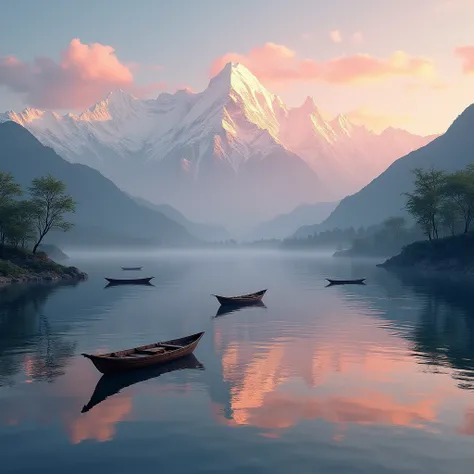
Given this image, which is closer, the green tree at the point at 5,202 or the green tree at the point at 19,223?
the green tree at the point at 5,202

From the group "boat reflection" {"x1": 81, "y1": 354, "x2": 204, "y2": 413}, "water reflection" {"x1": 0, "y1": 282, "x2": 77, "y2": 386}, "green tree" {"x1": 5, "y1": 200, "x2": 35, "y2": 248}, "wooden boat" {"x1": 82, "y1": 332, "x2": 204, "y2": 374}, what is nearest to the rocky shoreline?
"green tree" {"x1": 5, "y1": 200, "x2": 35, "y2": 248}

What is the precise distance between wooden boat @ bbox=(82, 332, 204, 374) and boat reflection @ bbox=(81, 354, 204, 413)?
408mm

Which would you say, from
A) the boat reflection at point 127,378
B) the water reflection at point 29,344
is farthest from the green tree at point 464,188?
the boat reflection at point 127,378

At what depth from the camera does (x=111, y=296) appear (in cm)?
9881

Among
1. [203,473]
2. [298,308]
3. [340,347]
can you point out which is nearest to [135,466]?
[203,473]

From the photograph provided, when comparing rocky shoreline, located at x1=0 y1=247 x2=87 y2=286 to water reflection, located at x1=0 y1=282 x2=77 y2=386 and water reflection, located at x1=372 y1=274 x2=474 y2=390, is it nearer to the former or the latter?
water reflection, located at x1=0 y1=282 x2=77 y2=386

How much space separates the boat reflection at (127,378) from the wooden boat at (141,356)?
1.34 feet

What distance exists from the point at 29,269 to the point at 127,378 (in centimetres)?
9966

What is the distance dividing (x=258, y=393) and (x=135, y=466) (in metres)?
11.9

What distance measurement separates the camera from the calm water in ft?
79.7

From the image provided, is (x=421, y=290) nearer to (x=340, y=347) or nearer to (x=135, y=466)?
(x=340, y=347)

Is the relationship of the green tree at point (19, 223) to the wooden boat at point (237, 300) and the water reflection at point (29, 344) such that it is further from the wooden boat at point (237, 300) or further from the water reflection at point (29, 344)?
the wooden boat at point (237, 300)

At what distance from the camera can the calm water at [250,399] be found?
2430 centimetres

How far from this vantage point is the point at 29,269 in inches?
5044
